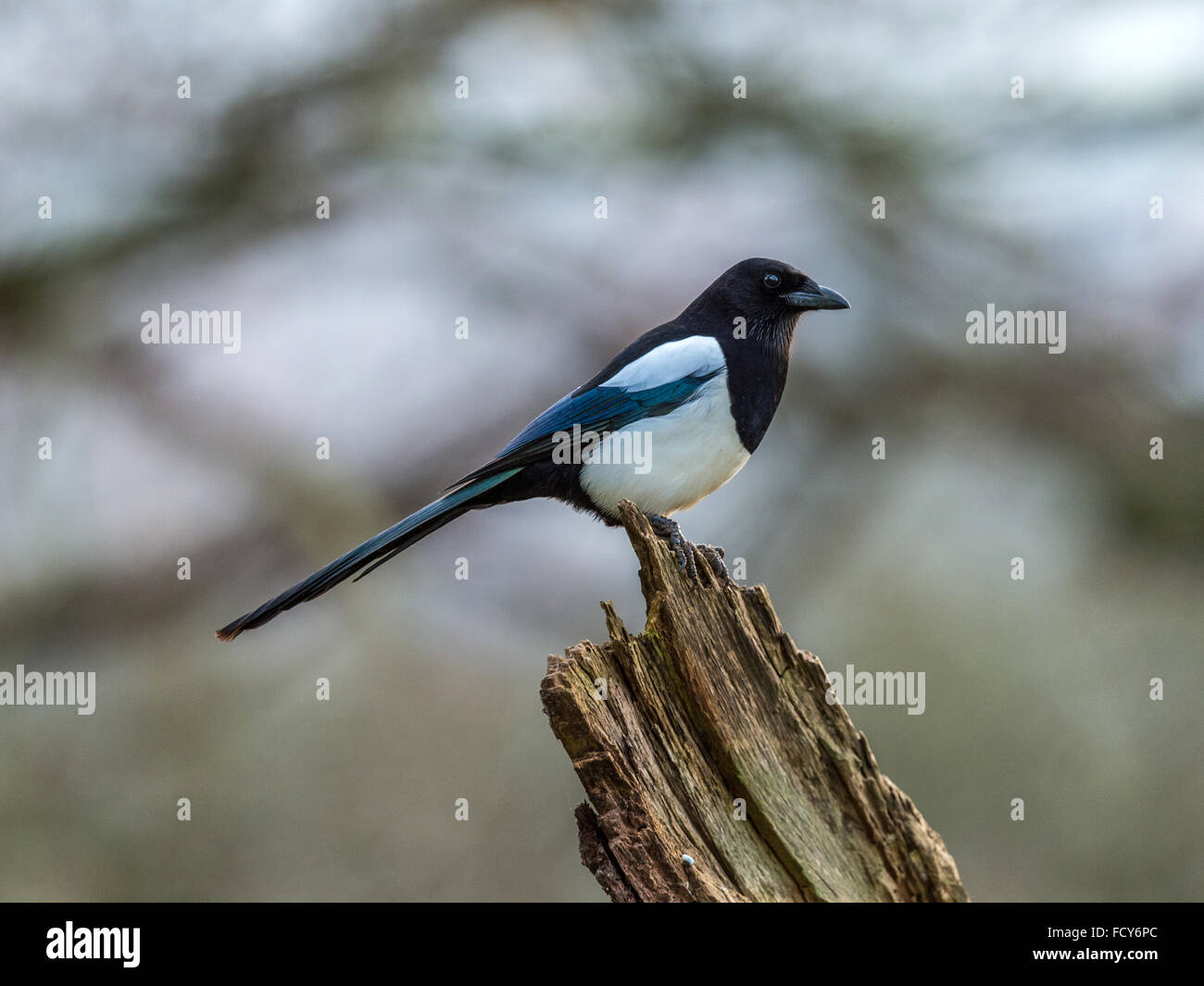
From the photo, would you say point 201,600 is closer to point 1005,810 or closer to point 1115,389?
point 1005,810

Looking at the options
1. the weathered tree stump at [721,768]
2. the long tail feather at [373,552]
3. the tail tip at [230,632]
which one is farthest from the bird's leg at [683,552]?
the tail tip at [230,632]

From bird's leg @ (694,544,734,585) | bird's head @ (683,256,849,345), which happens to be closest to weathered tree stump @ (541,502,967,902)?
bird's leg @ (694,544,734,585)

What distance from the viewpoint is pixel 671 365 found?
508cm

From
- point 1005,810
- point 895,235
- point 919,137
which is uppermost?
point 919,137

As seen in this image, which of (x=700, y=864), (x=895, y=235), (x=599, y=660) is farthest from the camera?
(x=895, y=235)

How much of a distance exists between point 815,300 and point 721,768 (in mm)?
2632

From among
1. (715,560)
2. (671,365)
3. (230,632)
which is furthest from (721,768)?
(671,365)

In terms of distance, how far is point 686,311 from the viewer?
5.63 meters

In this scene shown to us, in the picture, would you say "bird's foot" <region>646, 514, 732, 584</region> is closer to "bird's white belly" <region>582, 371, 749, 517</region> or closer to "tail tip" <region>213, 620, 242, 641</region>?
"bird's white belly" <region>582, 371, 749, 517</region>

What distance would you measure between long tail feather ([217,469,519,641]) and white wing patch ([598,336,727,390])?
2.02 feet

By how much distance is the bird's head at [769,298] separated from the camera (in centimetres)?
536

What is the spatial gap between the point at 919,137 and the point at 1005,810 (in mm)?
4663

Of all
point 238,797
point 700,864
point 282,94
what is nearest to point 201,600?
point 238,797

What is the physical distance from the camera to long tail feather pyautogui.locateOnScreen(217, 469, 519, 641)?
13.9 ft
